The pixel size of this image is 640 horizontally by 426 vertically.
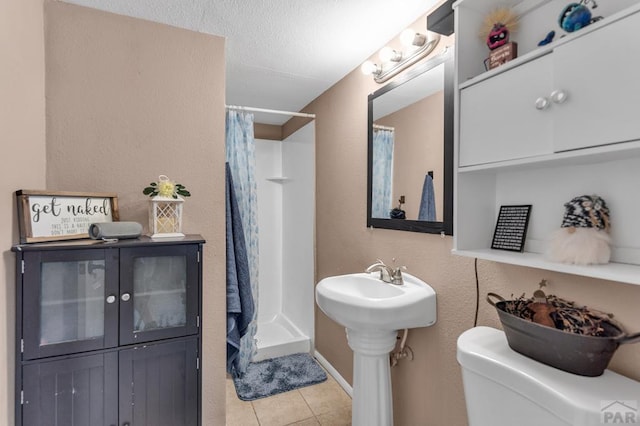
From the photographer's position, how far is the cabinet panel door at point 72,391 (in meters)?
1.11

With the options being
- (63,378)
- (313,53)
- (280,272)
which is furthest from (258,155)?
(63,378)

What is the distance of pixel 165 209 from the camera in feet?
4.71

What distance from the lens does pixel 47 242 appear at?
3.77 feet

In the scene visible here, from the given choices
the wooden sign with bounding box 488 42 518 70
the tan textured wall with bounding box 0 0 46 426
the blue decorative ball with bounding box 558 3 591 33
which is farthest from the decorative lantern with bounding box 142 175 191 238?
the blue decorative ball with bounding box 558 3 591 33

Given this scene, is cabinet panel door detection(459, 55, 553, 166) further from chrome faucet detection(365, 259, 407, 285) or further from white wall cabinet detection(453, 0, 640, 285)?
chrome faucet detection(365, 259, 407, 285)

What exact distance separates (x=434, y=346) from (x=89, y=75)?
6.85ft

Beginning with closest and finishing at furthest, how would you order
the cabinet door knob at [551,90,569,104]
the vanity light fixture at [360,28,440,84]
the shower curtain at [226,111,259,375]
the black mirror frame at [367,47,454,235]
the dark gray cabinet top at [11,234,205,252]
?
the cabinet door knob at [551,90,569,104]
the dark gray cabinet top at [11,234,205,252]
the black mirror frame at [367,47,454,235]
the vanity light fixture at [360,28,440,84]
the shower curtain at [226,111,259,375]

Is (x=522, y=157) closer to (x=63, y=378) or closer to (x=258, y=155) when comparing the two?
(x=63, y=378)

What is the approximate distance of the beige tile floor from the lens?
1.90 meters

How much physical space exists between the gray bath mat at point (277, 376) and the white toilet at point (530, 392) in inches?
60.6

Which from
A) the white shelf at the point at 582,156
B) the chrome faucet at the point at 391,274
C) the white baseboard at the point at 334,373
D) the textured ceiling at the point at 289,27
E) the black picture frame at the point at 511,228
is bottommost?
the white baseboard at the point at 334,373

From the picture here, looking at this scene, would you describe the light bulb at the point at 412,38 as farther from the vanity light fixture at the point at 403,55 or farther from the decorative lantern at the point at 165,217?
the decorative lantern at the point at 165,217

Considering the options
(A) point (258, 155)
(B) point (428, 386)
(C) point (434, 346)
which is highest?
(A) point (258, 155)

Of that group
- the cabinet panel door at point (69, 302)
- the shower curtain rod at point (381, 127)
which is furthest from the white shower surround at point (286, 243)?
the cabinet panel door at point (69, 302)
